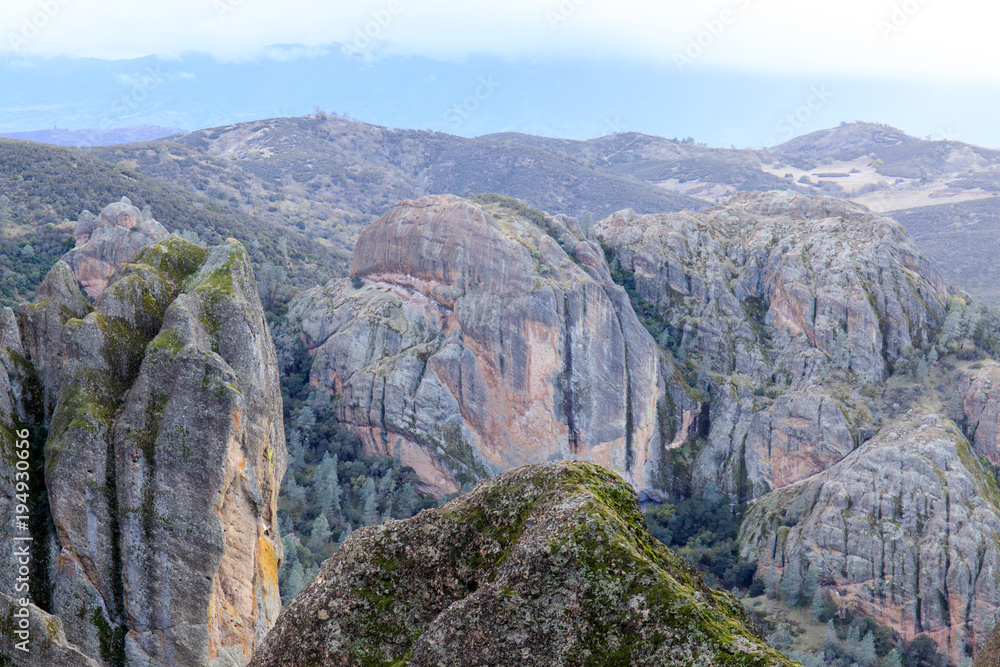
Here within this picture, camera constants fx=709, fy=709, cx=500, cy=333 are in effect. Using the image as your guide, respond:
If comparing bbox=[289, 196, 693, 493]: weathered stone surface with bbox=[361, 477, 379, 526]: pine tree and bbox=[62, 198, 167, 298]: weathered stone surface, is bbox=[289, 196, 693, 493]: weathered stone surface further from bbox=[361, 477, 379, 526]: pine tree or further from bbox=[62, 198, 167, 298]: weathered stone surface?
bbox=[62, 198, 167, 298]: weathered stone surface

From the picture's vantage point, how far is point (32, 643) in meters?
11.5

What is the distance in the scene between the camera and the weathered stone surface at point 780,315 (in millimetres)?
60438

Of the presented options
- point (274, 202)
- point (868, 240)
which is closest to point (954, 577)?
point (868, 240)

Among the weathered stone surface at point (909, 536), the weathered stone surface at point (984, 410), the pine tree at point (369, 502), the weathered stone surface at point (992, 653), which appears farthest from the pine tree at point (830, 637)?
the weathered stone surface at point (992, 653)

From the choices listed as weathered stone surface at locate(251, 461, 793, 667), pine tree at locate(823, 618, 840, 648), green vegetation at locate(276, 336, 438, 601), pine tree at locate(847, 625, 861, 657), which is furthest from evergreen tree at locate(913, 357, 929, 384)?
weathered stone surface at locate(251, 461, 793, 667)

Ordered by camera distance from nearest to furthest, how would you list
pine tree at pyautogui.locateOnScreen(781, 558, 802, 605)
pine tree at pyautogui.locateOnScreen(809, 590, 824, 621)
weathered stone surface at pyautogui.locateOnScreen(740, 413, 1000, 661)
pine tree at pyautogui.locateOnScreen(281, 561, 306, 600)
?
1. pine tree at pyautogui.locateOnScreen(281, 561, 306, 600)
2. weathered stone surface at pyautogui.locateOnScreen(740, 413, 1000, 661)
3. pine tree at pyautogui.locateOnScreen(809, 590, 824, 621)
4. pine tree at pyautogui.locateOnScreen(781, 558, 802, 605)

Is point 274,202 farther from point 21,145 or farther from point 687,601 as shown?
point 687,601

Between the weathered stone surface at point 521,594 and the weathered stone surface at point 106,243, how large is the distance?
5856 centimetres

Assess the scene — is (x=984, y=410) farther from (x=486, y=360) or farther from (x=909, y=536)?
(x=486, y=360)

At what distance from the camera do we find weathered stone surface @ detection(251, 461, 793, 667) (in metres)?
6.07

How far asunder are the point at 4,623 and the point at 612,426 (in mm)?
51402

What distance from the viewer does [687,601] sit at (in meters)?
6.12

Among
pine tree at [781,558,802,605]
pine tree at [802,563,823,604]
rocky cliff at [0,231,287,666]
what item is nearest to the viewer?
rocky cliff at [0,231,287,666]

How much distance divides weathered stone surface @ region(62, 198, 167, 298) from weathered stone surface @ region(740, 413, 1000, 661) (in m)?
57.0
